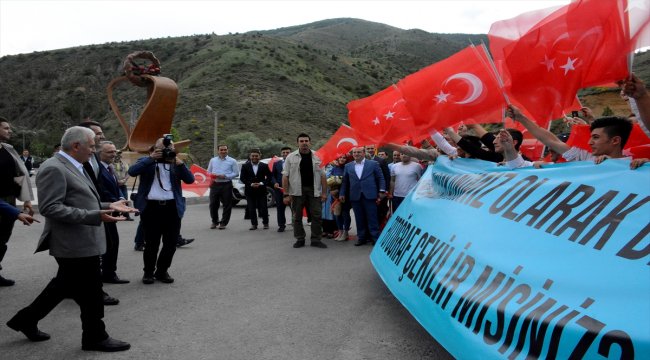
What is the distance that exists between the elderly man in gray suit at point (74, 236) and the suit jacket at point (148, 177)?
2.24 m

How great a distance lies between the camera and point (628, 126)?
3916mm

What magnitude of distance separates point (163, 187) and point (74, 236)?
8.35 feet

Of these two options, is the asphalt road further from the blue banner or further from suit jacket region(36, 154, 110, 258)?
suit jacket region(36, 154, 110, 258)

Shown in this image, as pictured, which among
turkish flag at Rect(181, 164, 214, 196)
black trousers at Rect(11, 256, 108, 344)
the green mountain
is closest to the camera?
black trousers at Rect(11, 256, 108, 344)

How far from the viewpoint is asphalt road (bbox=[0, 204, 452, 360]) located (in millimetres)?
4086

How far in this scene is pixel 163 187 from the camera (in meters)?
6.50

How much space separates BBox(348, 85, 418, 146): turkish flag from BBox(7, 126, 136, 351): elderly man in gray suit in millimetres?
3824

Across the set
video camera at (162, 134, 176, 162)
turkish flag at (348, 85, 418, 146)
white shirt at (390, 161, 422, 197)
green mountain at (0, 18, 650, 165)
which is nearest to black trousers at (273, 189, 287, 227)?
white shirt at (390, 161, 422, 197)

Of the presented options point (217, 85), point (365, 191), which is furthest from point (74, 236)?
point (217, 85)

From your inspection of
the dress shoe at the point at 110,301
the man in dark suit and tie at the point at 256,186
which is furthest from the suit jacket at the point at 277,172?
the dress shoe at the point at 110,301

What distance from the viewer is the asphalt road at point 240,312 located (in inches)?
161

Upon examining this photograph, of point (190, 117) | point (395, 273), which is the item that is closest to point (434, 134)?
point (395, 273)

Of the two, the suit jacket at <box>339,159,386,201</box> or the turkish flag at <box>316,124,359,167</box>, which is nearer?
the suit jacket at <box>339,159,386,201</box>

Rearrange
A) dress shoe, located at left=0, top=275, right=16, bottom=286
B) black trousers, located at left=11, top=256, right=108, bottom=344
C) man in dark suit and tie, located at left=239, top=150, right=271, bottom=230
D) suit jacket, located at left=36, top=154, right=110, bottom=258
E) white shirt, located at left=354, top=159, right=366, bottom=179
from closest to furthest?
suit jacket, located at left=36, top=154, right=110, bottom=258, black trousers, located at left=11, top=256, right=108, bottom=344, dress shoe, located at left=0, top=275, right=16, bottom=286, white shirt, located at left=354, top=159, right=366, bottom=179, man in dark suit and tie, located at left=239, top=150, right=271, bottom=230
